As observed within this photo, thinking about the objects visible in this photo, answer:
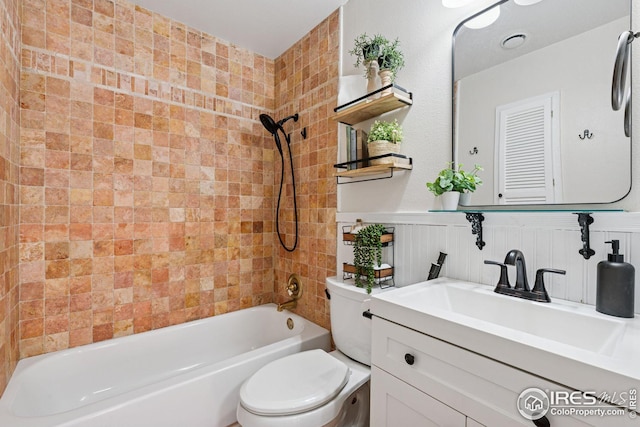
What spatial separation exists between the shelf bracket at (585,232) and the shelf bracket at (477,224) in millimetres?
303

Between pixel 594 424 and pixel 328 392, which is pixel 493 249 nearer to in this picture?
pixel 594 424

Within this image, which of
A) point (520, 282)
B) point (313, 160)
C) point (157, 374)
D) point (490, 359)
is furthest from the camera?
point (313, 160)

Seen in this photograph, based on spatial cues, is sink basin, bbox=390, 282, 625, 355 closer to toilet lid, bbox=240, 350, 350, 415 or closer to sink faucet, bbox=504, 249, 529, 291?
sink faucet, bbox=504, 249, 529, 291

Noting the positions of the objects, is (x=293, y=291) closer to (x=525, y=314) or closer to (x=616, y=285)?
(x=525, y=314)

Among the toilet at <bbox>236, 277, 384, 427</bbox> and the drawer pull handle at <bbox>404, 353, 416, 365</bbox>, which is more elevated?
the drawer pull handle at <bbox>404, 353, 416, 365</bbox>

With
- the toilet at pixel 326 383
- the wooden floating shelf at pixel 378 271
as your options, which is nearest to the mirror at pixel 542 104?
the wooden floating shelf at pixel 378 271

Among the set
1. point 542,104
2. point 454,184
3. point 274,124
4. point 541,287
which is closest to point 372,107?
point 454,184

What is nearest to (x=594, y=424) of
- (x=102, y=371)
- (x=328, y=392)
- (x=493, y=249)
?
(x=493, y=249)

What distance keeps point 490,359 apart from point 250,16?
2220 millimetres

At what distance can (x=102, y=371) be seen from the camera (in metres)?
1.70

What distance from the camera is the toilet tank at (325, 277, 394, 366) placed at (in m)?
1.39

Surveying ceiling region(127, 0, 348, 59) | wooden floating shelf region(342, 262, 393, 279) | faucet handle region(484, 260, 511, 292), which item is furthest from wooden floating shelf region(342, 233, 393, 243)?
ceiling region(127, 0, 348, 59)

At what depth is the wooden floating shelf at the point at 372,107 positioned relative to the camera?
145cm

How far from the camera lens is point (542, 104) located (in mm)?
1070
